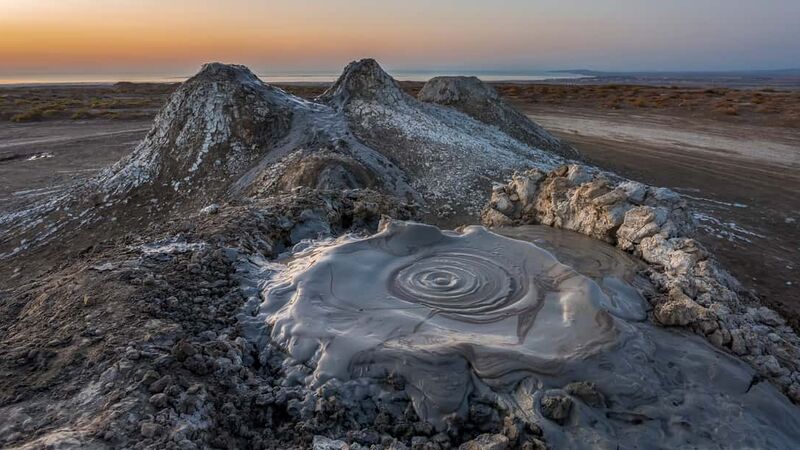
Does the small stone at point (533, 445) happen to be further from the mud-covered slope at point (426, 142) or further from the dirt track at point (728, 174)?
the mud-covered slope at point (426, 142)

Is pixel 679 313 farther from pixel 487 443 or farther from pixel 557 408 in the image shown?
pixel 487 443

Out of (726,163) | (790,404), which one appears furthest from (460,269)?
(726,163)

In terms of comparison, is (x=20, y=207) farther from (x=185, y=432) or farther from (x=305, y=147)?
(x=185, y=432)

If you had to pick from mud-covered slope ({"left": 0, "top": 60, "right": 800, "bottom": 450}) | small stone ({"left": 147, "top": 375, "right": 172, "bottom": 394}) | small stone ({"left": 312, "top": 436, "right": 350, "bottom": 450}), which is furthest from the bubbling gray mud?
small stone ({"left": 147, "top": 375, "right": 172, "bottom": 394})

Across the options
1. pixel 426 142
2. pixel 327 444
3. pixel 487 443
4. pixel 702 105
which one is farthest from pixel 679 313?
pixel 702 105

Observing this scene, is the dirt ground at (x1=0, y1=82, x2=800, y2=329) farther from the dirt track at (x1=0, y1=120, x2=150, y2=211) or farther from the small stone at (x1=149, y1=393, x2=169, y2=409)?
the small stone at (x1=149, y1=393, x2=169, y2=409)
